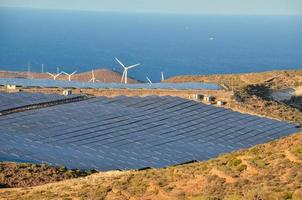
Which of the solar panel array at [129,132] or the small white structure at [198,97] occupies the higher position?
the small white structure at [198,97]

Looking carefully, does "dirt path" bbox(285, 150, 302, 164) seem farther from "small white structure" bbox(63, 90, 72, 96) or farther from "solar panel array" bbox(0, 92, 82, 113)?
"small white structure" bbox(63, 90, 72, 96)

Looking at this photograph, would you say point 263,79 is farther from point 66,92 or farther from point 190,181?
point 190,181

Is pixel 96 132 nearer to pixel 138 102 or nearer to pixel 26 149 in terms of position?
pixel 26 149

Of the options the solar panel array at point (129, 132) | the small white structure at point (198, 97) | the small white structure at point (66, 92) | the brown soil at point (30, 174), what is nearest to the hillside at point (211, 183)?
the brown soil at point (30, 174)

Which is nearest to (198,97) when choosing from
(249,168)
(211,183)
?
(249,168)

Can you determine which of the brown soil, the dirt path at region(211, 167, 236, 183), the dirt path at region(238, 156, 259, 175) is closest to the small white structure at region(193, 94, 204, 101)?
the brown soil

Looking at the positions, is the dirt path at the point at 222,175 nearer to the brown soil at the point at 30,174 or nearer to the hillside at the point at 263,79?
the brown soil at the point at 30,174
